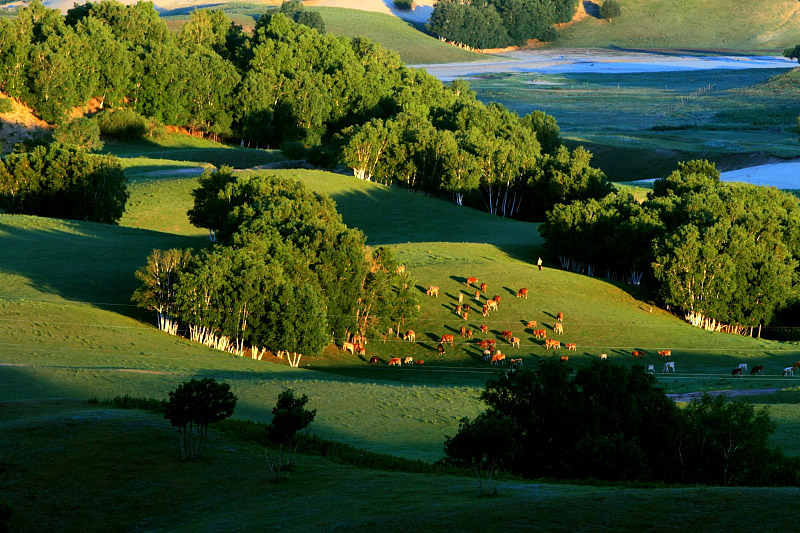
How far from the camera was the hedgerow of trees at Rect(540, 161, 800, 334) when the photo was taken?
66562 mm

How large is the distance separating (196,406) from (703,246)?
47.4 meters

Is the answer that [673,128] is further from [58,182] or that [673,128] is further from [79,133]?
[58,182]

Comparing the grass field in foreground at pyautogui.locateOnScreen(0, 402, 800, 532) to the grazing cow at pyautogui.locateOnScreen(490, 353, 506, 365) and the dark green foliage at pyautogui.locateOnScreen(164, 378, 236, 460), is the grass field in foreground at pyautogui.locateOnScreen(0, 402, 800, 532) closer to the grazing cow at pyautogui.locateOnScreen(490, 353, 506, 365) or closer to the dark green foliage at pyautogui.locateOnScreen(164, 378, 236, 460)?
the dark green foliage at pyautogui.locateOnScreen(164, 378, 236, 460)

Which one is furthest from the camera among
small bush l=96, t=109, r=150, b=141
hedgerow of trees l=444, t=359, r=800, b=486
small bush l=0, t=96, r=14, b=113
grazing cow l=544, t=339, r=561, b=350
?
small bush l=96, t=109, r=150, b=141

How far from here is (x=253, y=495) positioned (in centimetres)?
2434

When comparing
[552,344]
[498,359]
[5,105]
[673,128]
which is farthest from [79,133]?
[673,128]

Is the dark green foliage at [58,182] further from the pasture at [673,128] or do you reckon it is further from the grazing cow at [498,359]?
the pasture at [673,128]

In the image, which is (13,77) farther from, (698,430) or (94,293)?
(698,430)

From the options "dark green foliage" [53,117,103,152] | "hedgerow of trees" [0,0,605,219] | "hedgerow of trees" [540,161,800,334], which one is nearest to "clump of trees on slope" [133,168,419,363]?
"hedgerow of trees" [540,161,800,334]

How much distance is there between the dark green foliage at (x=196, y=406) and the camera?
26641 mm

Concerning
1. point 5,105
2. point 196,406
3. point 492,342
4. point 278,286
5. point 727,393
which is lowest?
point 196,406

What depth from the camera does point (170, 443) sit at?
28.1 meters

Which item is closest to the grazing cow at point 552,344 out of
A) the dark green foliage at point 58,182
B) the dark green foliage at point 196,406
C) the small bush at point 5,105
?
the dark green foliage at point 196,406

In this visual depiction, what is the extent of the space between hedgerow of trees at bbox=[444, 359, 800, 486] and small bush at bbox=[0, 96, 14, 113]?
350 feet
